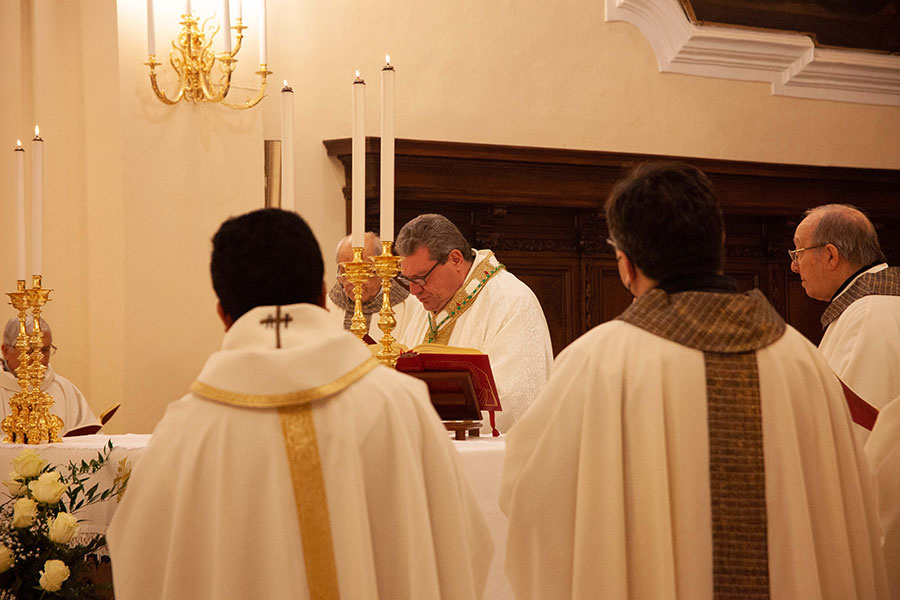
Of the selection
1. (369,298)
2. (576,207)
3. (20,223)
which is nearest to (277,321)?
(20,223)

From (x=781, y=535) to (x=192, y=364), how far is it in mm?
3928

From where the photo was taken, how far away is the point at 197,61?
557 cm

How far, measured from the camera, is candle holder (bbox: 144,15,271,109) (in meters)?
5.56

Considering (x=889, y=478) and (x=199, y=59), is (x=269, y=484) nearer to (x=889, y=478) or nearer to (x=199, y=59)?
(x=889, y=478)

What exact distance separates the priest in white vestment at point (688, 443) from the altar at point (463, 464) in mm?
636

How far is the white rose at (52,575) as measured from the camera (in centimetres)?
283

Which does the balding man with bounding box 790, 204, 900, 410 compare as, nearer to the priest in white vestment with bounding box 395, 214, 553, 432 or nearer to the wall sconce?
the priest in white vestment with bounding box 395, 214, 553, 432

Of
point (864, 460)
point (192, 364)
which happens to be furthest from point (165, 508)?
point (192, 364)

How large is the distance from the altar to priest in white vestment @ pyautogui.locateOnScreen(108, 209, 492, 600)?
0.90 m

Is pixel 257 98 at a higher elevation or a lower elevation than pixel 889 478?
higher

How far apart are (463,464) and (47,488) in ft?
3.71

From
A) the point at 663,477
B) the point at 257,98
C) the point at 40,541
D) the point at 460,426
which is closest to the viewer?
the point at 663,477

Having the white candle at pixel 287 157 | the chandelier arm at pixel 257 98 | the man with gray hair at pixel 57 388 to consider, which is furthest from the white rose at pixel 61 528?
the chandelier arm at pixel 257 98

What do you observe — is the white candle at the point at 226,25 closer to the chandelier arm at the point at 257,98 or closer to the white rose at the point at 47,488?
the chandelier arm at the point at 257,98
